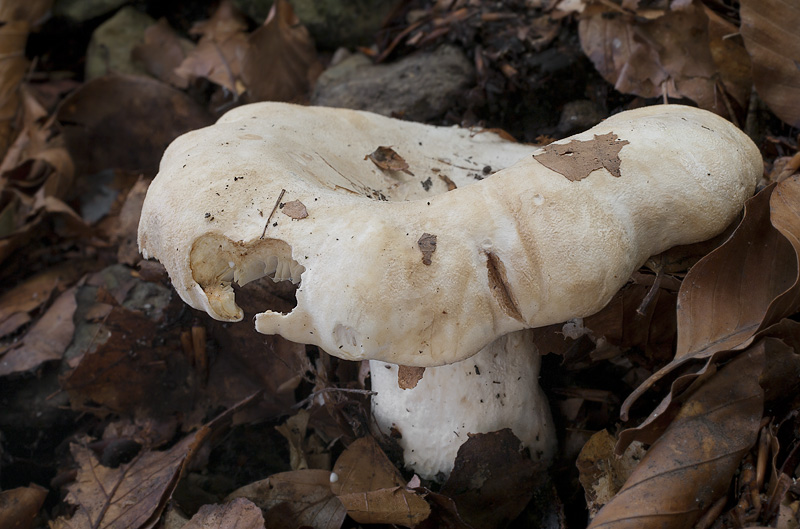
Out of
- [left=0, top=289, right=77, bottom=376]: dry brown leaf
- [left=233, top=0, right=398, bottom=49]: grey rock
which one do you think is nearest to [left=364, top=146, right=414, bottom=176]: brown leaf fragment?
[left=0, top=289, right=77, bottom=376]: dry brown leaf

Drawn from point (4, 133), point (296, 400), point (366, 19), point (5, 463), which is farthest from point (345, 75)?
point (5, 463)

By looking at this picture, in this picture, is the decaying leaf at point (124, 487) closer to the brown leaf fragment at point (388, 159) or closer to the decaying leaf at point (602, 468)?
the brown leaf fragment at point (388, 159)

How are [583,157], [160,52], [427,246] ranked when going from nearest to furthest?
[427,246] → [583,157] → [160,52]

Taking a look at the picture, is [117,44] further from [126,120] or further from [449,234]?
[449,234]

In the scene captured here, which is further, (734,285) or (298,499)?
(298,499)

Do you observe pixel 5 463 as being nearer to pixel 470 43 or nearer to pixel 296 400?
pixel 296 400

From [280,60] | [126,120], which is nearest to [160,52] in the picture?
[126,120]

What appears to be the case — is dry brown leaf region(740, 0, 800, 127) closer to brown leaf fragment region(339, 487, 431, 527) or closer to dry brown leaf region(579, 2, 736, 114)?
dry brown leaf region(579, 2, 736, 114)
